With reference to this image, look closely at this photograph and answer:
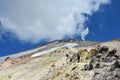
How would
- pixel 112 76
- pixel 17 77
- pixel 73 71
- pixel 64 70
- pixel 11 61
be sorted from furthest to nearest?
pixel 11 61, pixel 17 77, pixel 64 70, pixel 73 71, pixel 112 76

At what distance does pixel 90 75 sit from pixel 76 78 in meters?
1.69

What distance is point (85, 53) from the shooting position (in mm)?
54344

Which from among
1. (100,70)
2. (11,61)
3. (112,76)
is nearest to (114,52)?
(100,70)

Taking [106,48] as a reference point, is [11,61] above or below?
above

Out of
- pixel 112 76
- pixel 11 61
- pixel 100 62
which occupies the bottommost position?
pixel 112 76

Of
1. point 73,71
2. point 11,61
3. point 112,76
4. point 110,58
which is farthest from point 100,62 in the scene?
point 11,61

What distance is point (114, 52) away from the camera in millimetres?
43750

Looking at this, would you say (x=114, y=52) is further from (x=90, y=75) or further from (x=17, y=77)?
(x=17, y=77)

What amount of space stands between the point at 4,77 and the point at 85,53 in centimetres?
2440

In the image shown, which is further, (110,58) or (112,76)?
(110,58)

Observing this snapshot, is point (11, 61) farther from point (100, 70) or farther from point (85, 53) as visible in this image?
point (100, 70)

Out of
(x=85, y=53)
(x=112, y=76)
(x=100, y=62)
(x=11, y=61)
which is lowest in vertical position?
(x=112, y=76)

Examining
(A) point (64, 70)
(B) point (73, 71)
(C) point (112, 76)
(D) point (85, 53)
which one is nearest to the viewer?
(C) point (112, 76)

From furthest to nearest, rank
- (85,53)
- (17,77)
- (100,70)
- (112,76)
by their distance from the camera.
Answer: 1. (17,77)
2. (85,53)
3. (100,70)
4. (112,76)
